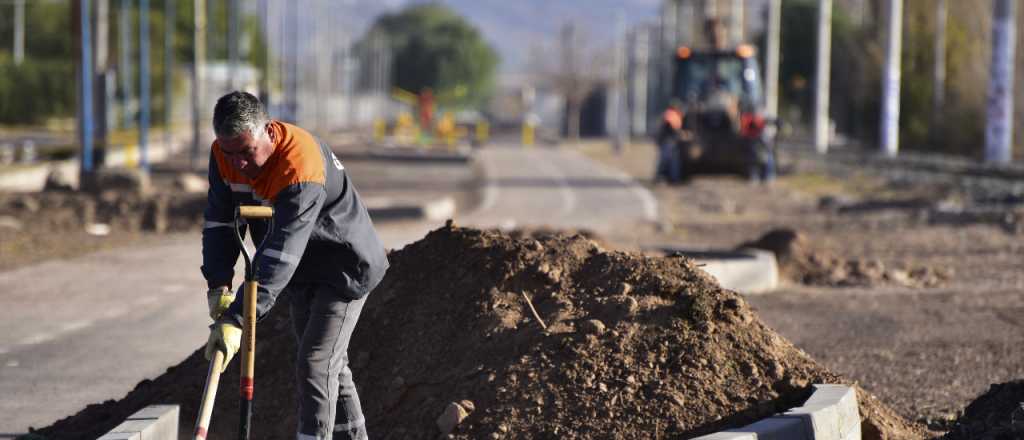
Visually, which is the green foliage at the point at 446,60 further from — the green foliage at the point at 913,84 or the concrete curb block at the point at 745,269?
the concrete curb block at the point at 745,269

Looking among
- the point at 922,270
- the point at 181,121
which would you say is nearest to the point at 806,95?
the point at 181,121

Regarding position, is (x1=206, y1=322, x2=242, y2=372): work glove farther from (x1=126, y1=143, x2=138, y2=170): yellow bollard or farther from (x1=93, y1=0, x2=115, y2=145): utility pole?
(x1=126, y1=143, x2=138, y2=170): yellow bollard

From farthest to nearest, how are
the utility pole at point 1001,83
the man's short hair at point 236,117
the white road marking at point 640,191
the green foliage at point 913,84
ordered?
the green foliage at point 913,84 → the utility pole at point 1001,83 → the white road marking at point 640,191 → the man's short hair at point 236,117

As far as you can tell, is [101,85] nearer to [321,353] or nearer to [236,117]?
[321,353]

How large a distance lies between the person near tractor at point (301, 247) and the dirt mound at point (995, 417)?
2.74 m

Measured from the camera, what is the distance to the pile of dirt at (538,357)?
6531 mm

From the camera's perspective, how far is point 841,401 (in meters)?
6.53

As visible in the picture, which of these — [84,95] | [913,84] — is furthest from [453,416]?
[913,84]

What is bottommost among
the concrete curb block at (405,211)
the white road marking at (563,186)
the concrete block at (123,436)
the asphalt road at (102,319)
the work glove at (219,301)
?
Answer: the white road marking at (563,186)

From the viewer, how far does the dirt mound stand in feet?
21.5

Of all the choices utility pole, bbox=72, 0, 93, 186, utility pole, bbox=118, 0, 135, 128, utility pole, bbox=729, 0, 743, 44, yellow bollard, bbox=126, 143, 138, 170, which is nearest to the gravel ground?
utility pole, bbox=72, 0, 93, 186

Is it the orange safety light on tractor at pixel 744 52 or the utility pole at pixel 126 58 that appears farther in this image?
the utility pole at pixel 126 58

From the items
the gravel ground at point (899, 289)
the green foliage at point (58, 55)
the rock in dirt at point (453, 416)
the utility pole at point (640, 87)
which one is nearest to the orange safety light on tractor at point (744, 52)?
the gravel ground at point (899, 289)

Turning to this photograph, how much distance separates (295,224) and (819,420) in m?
2.34
